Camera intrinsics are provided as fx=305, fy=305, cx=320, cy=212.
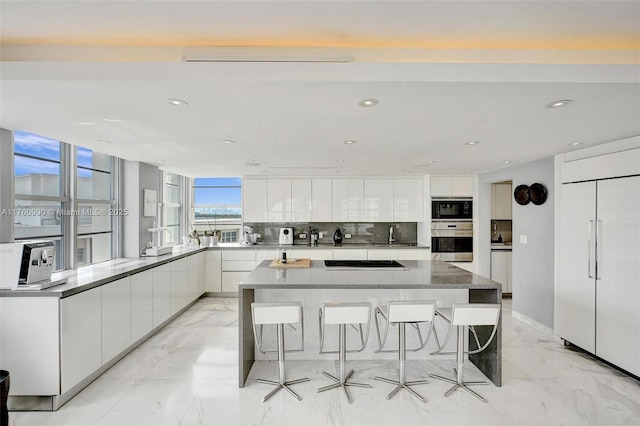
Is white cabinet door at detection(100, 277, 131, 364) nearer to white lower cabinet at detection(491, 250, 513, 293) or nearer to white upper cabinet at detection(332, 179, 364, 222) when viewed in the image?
white upper cabinet at detection(332, 179, 364, 222)

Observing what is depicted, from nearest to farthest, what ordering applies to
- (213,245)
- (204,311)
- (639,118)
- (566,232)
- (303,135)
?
1. (639,118)
2. (303,135)
3. (566,232)
4. (204,311)
5. (213,245)

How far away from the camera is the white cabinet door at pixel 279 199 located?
579cm

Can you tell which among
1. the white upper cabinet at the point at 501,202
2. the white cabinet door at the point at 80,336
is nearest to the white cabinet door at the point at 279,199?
the white cabinet door at the point at 80,336

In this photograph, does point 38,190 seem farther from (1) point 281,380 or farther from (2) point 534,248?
(2) point 534,248

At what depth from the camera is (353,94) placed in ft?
6.12

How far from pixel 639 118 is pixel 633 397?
224cm

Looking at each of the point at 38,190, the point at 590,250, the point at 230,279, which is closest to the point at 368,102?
the point at 590,250

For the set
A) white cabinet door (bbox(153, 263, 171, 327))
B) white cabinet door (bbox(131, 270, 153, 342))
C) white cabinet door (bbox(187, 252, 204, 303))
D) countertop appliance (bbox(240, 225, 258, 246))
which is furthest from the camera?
countertop appliance (bbox(240, 225, 258, 246))

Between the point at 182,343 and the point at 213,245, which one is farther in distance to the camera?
the point at 213,245

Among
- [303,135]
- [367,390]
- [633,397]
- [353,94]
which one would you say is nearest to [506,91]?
[353,94]

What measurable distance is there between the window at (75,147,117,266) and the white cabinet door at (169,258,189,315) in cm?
83

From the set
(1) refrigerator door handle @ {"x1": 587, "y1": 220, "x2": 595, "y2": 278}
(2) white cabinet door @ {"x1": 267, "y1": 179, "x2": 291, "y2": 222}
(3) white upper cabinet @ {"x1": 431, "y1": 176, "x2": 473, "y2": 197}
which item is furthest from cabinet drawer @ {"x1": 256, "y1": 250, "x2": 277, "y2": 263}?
(1) refrigerator door handle @ {"x1": 587, "y1": 220, "x2": 595, "y2": 278}

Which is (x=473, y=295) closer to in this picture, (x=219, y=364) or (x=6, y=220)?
(x=219, y=364)

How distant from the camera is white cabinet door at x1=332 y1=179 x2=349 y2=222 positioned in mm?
5762
